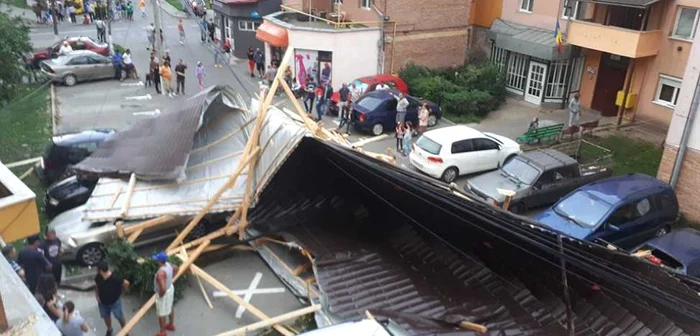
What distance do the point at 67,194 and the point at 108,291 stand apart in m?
5.08

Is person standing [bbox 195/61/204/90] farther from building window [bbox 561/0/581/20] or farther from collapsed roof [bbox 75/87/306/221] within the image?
building window [bbox 561/0/581/20]

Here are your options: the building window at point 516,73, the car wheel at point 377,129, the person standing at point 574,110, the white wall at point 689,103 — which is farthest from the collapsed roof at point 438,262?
the building window at point 516,73

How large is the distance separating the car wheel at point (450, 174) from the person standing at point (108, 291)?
9.75 meters

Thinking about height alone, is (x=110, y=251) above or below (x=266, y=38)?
below

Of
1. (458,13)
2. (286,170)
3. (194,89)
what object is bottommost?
(194,89)

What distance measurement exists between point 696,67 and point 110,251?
14.8 meters

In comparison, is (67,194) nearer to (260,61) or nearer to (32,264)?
(32,264)

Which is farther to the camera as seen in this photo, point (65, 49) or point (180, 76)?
point (65, 49)

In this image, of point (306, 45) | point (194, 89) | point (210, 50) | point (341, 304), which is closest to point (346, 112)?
point (306, 45)

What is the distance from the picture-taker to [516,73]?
2531cm

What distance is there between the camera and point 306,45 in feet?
77.5

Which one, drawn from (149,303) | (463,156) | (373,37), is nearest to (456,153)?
(463,156)

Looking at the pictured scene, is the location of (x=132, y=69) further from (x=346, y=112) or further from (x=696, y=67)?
(x=696, y=67)

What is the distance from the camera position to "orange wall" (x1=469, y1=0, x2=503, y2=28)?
25.5 meters
